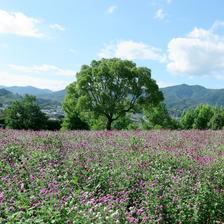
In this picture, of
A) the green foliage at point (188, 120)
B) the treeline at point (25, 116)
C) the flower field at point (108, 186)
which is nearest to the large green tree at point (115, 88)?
the treeline at point (25, 116)

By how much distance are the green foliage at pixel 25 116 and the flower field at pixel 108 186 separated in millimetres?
45891

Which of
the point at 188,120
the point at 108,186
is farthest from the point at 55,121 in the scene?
the point at 108,186

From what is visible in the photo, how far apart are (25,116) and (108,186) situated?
51.5 metres

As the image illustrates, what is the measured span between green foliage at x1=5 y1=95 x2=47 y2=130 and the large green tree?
24.7 ft

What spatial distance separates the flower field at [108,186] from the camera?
5160 mm

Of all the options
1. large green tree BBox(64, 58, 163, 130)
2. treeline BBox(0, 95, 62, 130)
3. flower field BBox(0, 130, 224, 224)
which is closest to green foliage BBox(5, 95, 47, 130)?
treeline BBox(0, 95, 62, 130)

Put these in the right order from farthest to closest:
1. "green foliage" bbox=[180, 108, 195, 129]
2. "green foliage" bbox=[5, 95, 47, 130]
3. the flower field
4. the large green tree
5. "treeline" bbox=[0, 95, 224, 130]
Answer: "green foliage" bbox=[180, 108, 195, 129] < "treeline" bbox=[0, 95, 224, 130] < "green foliage" bbox=[5, 95, 47, 130] < the large green tree < the flower field

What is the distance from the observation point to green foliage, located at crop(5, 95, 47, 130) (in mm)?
56125

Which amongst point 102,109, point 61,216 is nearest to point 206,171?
point 61,216

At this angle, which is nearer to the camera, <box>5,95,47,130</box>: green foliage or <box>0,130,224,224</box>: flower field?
<box>0,130,224,224</box>: flower field

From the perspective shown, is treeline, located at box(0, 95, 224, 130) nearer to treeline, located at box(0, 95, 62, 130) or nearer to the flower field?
treeline, located at box(0, 95, 62, 130)

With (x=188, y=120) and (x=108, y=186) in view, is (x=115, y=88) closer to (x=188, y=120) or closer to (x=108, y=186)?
(x=108, y=186)

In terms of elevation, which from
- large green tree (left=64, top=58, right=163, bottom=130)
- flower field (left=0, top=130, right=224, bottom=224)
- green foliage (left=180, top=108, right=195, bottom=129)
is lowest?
green foliage (left=180, top=108, right=195, bottom=129)

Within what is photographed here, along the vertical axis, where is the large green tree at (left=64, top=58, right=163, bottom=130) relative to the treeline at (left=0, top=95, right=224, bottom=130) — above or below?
above
